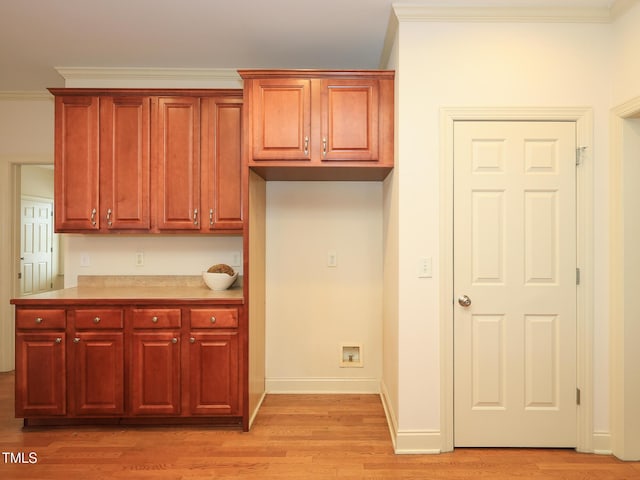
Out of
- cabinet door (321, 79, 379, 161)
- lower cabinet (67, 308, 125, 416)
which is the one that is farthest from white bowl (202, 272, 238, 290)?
cabinet door (321, 79, 379, 161)

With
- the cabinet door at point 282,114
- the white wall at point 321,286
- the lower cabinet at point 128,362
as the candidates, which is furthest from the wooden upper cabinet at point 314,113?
the lower cabinet at point 128,362

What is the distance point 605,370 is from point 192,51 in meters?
3.61

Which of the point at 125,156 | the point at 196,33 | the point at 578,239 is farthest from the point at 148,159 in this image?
the point at 578,239

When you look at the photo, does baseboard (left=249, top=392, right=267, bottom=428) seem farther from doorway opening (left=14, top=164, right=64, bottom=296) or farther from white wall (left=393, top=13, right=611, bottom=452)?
doorway opening (left=14, top=164, right=64, bottom=296)

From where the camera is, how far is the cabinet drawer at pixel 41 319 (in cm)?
287

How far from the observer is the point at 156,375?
113 inches

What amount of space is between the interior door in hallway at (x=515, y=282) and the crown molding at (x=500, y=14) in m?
0.64

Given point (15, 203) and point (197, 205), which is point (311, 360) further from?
point (15, 203)

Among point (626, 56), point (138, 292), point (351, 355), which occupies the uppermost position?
point (626, 56)

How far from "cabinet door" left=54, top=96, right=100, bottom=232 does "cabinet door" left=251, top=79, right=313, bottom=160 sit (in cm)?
134

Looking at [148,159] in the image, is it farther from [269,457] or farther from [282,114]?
[269,457]

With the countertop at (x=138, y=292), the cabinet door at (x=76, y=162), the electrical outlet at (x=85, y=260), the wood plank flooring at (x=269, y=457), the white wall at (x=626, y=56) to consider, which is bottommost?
the wood plank flooring at (x=269, y=457)

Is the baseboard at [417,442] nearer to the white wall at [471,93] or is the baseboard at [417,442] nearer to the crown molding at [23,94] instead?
the white wall at [471,93]

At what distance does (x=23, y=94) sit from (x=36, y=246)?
214 centimetres
